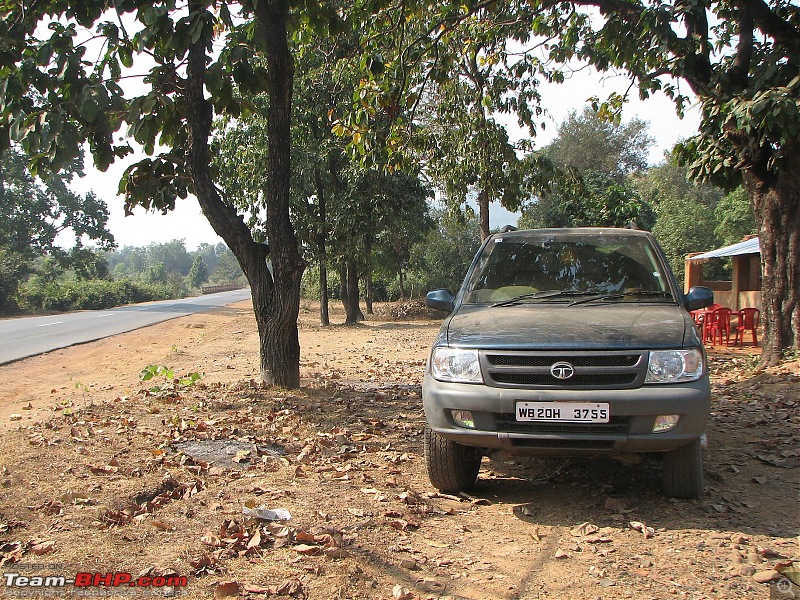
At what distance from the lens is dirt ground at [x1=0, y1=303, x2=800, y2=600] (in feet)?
11.6

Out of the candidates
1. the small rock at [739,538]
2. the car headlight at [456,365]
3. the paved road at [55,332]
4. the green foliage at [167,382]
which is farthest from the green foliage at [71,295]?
the small rock at [739,538]

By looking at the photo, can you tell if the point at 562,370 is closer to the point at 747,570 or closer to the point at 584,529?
the point at 584,529

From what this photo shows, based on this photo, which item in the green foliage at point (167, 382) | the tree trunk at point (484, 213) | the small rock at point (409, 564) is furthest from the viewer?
the tree trunk at point (484, 213)

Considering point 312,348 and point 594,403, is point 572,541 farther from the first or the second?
point 312,348

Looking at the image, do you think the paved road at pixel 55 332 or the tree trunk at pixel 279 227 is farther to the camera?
the paved road at pixel 55 332

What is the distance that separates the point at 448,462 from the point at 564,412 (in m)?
0.93

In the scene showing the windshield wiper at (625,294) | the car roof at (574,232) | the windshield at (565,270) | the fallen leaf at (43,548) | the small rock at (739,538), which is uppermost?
the car roof at (574,232)

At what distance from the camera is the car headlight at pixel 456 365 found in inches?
176

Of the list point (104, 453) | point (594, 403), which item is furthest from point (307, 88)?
point (594, 403)

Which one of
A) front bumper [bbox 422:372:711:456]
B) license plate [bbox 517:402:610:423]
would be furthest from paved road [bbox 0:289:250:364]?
license plate [bbox 517:402:610:423]

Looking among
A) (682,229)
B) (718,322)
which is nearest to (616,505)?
(718,322)

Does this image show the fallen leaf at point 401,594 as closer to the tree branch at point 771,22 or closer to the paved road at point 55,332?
the tree branch at point 771,22

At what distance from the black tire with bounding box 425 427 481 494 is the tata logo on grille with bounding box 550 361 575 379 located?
881mm

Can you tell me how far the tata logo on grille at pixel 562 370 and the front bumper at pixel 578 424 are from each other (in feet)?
0.30
